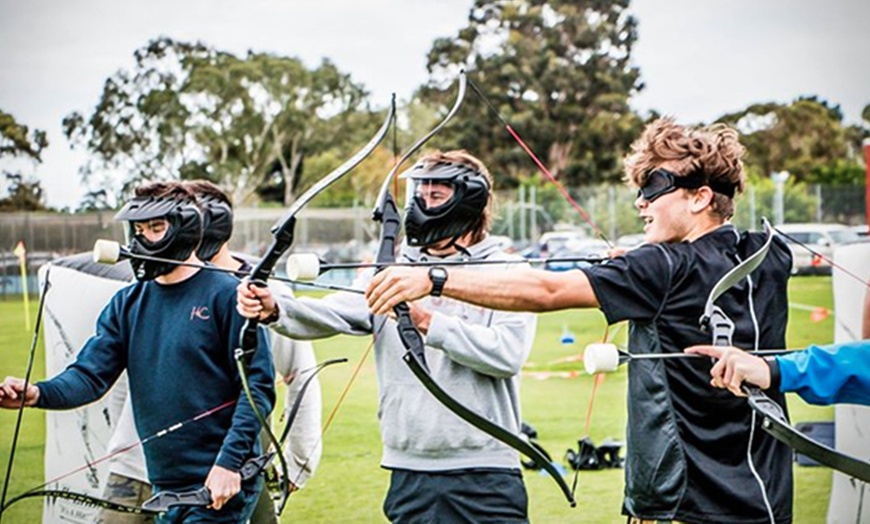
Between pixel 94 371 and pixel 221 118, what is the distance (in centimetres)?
2405

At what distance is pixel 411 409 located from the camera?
3346 mm

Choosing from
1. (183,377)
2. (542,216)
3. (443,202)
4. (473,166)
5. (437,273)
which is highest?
(473,166)

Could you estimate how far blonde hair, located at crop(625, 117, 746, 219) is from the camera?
3084 millimetres

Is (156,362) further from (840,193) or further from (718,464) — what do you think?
(840,193)

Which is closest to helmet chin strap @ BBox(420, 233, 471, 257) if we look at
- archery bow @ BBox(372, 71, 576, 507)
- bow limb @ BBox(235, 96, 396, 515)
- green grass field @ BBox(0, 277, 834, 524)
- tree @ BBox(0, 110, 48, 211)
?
archery bow @ BBox(372, 71, 576, 507)

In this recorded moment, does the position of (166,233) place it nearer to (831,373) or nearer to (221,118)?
(831,373)

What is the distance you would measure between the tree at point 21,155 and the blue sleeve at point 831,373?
1115 centimetres

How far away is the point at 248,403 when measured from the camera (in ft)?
11.6

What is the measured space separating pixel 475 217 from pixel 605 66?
1360 inches

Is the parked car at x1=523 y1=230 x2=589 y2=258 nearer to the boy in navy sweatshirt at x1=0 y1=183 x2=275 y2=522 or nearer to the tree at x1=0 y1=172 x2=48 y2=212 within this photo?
the tree at x1=0 y1=172 x2=48 y2=212

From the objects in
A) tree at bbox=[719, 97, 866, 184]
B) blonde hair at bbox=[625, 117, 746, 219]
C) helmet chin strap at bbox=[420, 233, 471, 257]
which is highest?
tree at bbox=[719, 97, 866, 184]

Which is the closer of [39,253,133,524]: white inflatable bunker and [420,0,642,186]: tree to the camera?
[39,253,133,524]: white inflatable bunker

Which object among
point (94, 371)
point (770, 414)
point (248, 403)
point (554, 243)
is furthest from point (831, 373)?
point (554, 243)

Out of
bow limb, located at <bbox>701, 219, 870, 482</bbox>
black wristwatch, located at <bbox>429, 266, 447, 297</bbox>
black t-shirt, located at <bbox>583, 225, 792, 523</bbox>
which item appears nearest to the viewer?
bow limb, located at <bbox>701, 219, 870, 482</bbox>
